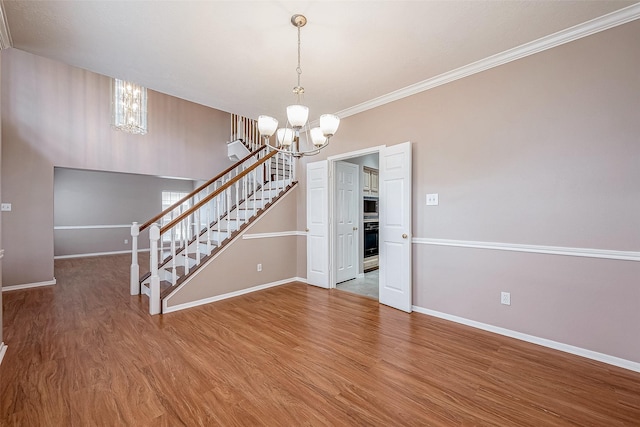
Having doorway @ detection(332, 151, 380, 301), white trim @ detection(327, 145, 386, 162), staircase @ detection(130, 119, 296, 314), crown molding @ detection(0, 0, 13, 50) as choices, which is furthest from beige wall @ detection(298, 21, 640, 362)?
crown molding @ detection(0, 0, 13, 50)

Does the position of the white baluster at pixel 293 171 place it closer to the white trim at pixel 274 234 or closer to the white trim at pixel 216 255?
the white trim at pixel 216 255

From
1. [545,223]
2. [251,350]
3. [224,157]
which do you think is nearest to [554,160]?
[545,223]

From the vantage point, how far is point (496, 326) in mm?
2732

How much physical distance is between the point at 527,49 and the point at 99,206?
9990 millimetres

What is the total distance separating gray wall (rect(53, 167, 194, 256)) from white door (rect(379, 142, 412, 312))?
23.7ft

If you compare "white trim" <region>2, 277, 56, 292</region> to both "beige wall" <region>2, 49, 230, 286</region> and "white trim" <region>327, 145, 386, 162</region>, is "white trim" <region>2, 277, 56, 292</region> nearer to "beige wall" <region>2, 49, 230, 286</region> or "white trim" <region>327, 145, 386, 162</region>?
"beige wall" <region>2, 49, 230, 286</region>

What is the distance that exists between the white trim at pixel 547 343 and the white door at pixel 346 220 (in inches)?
69.8

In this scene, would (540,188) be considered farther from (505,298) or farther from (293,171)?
(293,171)

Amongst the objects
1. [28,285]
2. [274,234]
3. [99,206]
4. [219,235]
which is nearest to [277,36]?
[219,235]

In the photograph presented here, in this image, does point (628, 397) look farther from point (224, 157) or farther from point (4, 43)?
point (224, 157)

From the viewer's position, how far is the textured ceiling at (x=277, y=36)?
6.70 feet

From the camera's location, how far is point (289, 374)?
2062 mm

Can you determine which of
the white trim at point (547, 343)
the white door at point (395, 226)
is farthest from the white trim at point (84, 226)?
the white trim at point (547, 343)

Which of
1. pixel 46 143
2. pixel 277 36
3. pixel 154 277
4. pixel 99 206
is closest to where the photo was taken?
pixel 277 36
